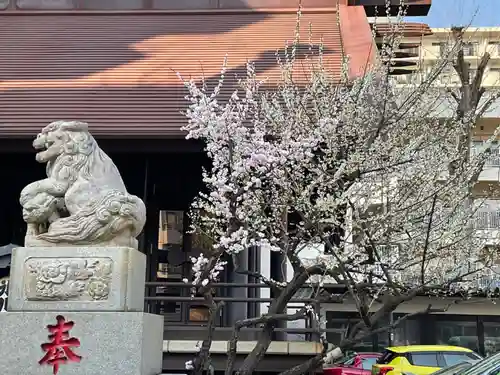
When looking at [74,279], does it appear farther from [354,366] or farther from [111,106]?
[354,366]

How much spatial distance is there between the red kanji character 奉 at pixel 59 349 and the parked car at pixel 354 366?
9.66 m

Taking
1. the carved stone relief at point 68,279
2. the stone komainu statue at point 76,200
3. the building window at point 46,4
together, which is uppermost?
the building window at point 46,4

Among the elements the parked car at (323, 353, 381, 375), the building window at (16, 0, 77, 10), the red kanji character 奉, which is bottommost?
the parked car at (323, 353, 381, 375)

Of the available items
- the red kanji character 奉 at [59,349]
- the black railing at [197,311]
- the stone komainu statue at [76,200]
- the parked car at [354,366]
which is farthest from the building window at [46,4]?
the red kanji character 奉 at [59,349]

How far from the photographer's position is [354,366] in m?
14.1

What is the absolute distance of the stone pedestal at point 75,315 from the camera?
4.75 metres

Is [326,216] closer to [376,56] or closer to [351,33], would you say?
[376,56]

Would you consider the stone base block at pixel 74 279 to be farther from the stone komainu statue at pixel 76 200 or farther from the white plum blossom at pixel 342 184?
the white plum blossom at pixel 342 184

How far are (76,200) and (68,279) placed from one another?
65cm

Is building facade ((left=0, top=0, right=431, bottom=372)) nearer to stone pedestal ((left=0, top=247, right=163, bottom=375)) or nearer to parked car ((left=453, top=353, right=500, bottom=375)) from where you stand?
stone pedestal ((left=0, top=247, right=163, bottom=375))

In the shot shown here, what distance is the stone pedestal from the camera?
187 inches

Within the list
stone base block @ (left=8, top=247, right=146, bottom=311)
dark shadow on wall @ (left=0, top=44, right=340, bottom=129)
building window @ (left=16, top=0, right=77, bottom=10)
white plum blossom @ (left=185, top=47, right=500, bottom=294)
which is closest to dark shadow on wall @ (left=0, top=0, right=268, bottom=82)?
building window @ (left=16, top=0, right=77, bottom=10)

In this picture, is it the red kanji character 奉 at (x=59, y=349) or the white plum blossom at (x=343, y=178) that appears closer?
the red kanji character 奉 at (x=59, y=349)

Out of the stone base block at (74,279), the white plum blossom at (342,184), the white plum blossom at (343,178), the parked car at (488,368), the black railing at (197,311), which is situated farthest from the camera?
the black railing at (197,311)
